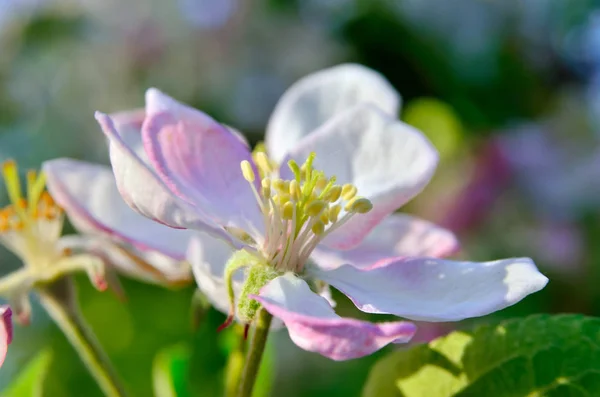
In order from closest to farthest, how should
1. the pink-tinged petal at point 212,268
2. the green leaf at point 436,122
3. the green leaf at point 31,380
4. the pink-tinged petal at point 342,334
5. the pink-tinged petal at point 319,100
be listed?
the pink-tinged petal at point 342,334, the pink-tinged petal at point 212,268, the green leaf at point 31,380, the pink-tinged petal at point 319,100, the green leaf at point 436,122

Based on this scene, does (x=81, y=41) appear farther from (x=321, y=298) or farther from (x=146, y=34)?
(x=321, y=298)

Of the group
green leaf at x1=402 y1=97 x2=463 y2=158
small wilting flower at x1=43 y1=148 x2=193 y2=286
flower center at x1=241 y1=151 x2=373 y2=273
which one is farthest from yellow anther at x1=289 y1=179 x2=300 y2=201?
green leaf at x1=402 y1=97 x2=463 y2=158

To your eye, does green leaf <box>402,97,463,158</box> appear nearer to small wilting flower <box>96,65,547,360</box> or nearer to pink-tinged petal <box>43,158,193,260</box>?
small wilting flower <box>96,65,547,360</box>

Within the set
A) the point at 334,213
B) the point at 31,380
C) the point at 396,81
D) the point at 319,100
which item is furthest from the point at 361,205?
the point at 396,81

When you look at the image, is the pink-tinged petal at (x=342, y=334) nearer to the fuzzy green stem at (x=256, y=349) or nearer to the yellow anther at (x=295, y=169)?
the fuzzy green stem at (x=256, y=349)

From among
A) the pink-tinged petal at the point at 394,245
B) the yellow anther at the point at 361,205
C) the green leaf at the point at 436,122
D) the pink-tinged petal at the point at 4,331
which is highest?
the yellow anther at the point at 361,205

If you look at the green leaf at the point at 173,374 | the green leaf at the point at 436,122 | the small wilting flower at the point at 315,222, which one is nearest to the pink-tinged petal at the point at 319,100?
the small wilting flower at the point at 315,222
